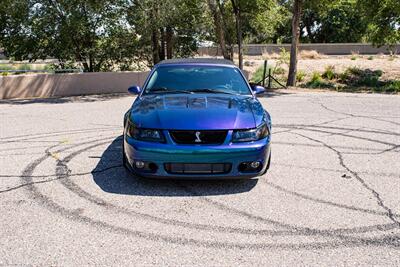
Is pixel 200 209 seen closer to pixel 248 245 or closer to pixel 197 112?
pixel 248 245

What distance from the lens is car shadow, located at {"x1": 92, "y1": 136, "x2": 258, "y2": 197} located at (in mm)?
4691

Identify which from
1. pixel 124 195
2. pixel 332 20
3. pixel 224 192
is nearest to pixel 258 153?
pixel 224 192

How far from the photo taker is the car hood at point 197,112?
458 cm

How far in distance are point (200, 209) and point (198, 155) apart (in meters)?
0.58

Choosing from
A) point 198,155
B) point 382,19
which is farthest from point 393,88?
point 198,155

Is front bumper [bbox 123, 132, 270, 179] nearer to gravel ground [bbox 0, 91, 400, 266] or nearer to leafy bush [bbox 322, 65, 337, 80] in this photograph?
gravel ground [bbox 0, 91, 400, 266]

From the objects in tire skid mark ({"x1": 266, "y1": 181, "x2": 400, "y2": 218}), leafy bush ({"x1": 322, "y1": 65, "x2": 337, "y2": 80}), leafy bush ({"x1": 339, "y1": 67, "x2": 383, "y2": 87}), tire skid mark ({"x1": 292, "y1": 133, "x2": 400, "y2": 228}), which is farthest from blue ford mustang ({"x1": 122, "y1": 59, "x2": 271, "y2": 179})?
leafy bush ({"x1": 322, "y1": 65, "x2": 337, "y2": 80})

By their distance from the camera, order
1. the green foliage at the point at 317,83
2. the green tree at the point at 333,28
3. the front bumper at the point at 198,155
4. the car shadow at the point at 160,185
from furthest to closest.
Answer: the green tree at the point at 333,28 → the green foliage at the point at 317,83 → the car shadow at the point at 160,185 → the front bumper at the point at 198,155

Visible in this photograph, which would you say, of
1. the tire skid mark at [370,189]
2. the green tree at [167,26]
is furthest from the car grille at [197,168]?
the green tree at [167,26]

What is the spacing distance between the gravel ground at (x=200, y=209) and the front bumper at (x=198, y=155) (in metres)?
0.24

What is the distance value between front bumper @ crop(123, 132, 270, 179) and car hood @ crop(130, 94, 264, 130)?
21cm

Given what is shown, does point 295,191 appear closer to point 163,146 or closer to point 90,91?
point 163,146

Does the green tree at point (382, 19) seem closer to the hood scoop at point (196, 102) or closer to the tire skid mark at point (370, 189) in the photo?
the tire skid mark at point (370, 189)

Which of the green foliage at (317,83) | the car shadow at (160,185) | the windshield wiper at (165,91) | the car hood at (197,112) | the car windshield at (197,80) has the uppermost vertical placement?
the car windshield at (197,80)
